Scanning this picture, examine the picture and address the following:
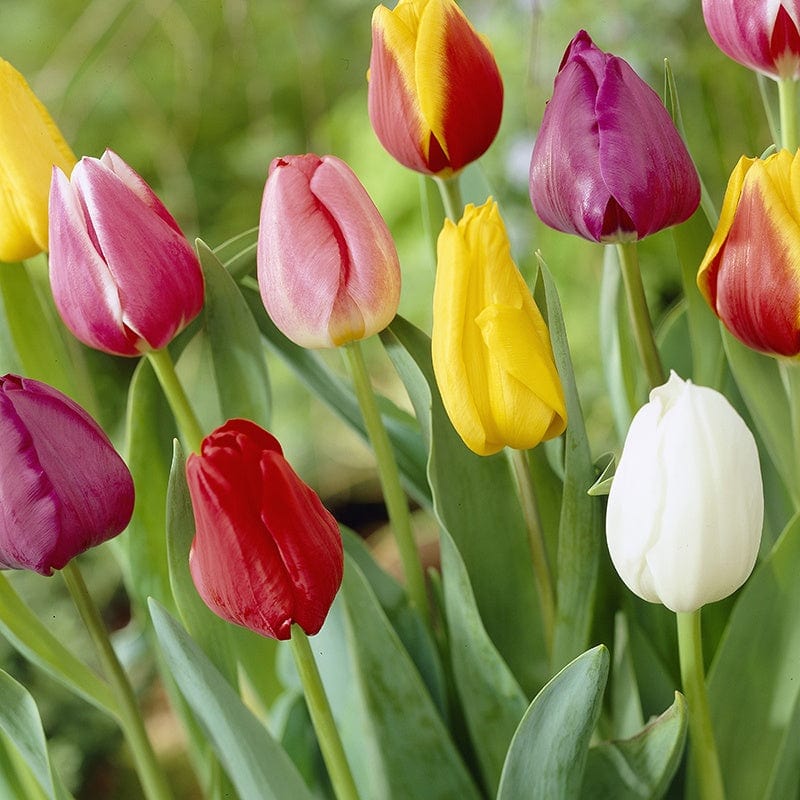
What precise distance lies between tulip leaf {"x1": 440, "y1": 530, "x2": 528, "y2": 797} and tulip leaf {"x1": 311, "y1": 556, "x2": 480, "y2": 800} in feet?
0.05

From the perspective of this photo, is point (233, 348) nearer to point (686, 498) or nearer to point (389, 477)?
point (389, 477)

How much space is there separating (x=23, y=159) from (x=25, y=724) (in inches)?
7.3

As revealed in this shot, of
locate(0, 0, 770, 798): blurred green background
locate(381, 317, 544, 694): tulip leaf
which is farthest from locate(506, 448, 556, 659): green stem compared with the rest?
locate(0, 0, 770, 798): blurred green background

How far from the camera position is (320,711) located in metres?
0.33

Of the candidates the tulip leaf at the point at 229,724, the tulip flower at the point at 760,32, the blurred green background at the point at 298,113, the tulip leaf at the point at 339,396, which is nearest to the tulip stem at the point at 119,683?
the tulip leaf at the point at 229,724

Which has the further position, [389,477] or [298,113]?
[298,113]

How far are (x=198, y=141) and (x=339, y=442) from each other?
1.65 feet

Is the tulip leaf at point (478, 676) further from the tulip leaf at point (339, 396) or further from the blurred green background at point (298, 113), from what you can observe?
the blurred green background at point (298, 113)

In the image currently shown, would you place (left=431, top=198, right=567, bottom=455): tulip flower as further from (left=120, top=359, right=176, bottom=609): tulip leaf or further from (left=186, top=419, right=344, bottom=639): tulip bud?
(left=120, top=359, right=176, bottom=609): tulip leaf

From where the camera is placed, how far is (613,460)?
0.36 m

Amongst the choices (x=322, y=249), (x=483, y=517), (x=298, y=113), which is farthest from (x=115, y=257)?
(x=298, y=113)

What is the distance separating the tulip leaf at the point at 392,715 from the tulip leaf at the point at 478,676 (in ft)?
0.05

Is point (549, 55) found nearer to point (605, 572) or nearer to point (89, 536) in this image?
point (605, 572)

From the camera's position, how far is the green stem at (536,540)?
0.36m
